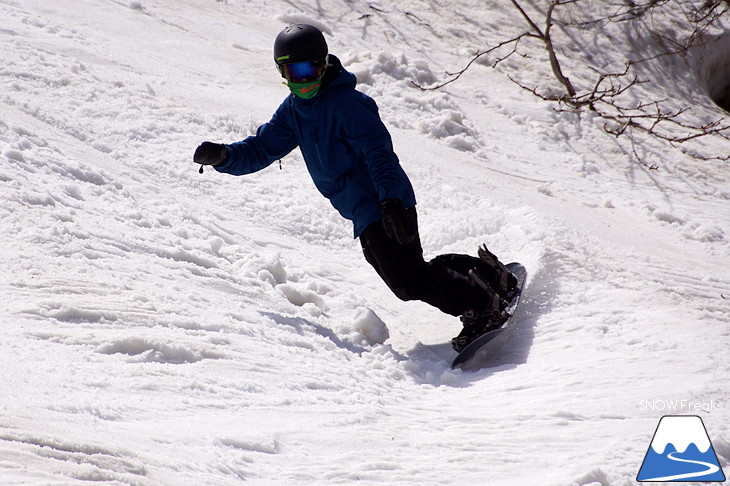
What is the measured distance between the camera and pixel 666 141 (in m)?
8.07

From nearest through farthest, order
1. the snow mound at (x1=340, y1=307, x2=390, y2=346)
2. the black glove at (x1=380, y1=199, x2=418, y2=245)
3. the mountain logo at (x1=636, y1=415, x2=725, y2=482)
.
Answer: the mountain logo at (x1=636, y1=415, x2=725, y2=482) < the black glove at (x1=380, y1=199, x2=418, y2=245) < the snow mound at (x1=340, y1=307, x2=390, y2=346)

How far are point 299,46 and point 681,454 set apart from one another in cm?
259

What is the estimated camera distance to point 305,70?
151 inches

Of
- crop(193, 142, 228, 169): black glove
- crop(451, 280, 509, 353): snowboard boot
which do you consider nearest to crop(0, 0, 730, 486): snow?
crop(451, 280, 509, 353): snowboard boot

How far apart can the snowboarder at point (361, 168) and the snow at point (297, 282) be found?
287 mm

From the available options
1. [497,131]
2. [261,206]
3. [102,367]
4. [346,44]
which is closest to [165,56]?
[346,44]

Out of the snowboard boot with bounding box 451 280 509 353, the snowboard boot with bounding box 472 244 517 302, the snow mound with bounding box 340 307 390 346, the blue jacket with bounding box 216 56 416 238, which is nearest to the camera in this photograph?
the blue jacket with bounding box 216 56 416 238

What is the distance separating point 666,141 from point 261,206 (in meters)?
4.87

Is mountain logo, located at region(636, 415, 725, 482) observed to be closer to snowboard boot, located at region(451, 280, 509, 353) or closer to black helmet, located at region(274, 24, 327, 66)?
snowboard boot, located at region(451, 280, 509, 353)

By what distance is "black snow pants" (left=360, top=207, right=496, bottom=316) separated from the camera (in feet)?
12.9

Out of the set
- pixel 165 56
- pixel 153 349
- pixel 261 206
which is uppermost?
pixel 165 56

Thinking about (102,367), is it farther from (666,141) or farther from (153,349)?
(666,141)

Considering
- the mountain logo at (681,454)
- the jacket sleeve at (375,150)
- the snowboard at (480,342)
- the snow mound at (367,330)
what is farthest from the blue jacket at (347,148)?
the mountain logo at (681,454)

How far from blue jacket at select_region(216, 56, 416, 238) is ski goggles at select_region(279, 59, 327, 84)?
0.31 ft
